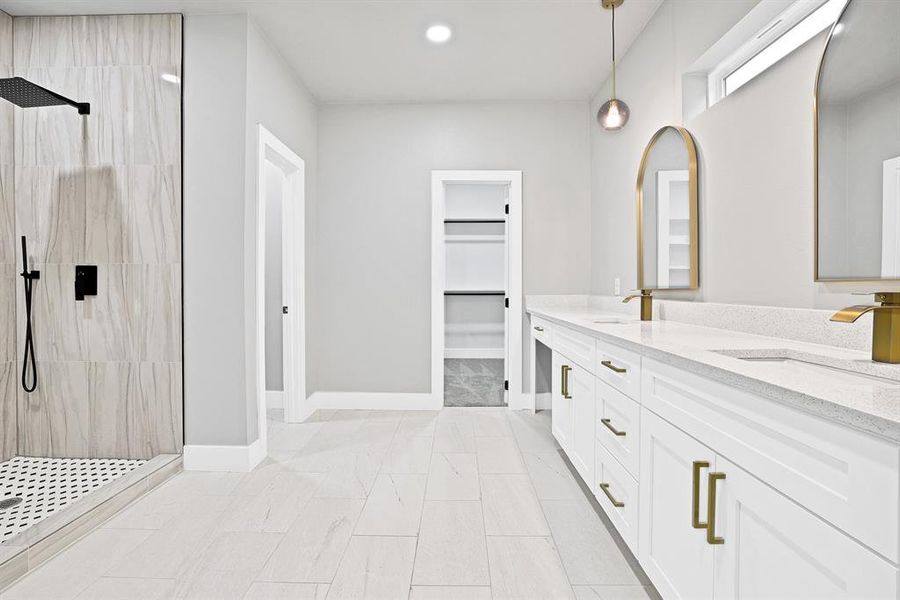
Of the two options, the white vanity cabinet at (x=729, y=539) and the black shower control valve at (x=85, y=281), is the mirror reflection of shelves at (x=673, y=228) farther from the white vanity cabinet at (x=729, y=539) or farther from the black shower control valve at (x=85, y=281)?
the black shower control valve at (x=85, y=281)

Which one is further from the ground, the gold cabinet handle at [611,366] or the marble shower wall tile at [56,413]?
the gold cabinet handle at [611,366]

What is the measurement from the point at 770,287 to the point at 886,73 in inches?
31.9

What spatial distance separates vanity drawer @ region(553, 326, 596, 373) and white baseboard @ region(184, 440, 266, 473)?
1.97 metres

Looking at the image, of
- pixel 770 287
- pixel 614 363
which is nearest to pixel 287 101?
pixel 614 363

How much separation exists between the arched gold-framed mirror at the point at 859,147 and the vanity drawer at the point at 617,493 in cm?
98

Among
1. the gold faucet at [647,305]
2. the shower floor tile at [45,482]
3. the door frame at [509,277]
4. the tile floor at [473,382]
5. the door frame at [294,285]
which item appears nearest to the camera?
the shower floor tile at [45,482]

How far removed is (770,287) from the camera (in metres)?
1.87

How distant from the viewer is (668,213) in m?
2.68

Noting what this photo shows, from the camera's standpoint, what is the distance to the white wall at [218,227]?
278 centimetres

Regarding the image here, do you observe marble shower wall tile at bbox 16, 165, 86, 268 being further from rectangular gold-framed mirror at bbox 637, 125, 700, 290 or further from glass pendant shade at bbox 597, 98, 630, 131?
rectangular gold-framed mirror at bbox 637, 125, 700, 290

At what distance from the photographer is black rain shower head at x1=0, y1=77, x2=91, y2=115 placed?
7.53 ft

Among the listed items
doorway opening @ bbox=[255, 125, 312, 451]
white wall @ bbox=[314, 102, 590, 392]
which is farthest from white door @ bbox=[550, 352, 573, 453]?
doorway opening @ bbox=[255, 125, 312, 451]

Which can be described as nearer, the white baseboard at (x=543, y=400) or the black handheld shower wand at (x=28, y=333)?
the black handheld shower wand at (x=28, y=333)

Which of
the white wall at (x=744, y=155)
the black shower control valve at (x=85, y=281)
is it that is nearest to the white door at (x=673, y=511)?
the white wall at (x=744, y=155)
